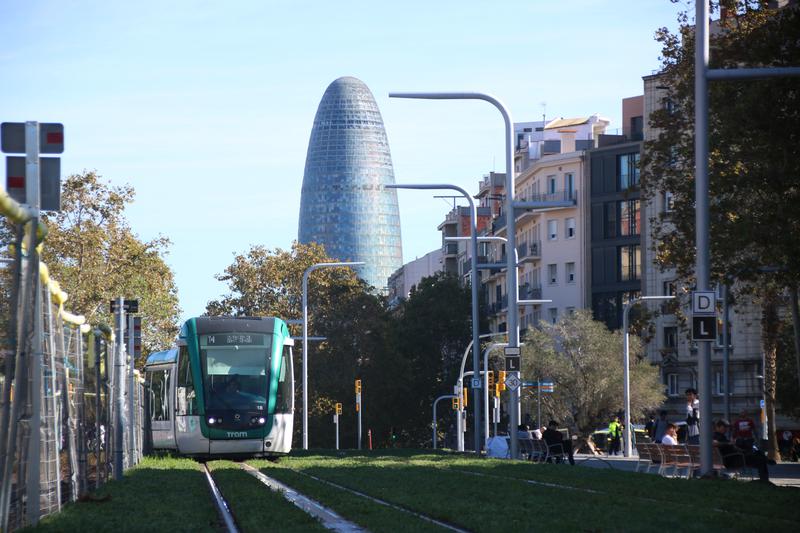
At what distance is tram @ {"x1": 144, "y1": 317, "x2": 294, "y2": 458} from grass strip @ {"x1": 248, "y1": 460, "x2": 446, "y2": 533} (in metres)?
12.4

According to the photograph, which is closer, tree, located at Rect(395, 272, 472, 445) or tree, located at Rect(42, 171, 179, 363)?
tree, located at Rect(42, 171, 179, 363)

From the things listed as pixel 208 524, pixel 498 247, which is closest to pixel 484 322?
pixel 498 247

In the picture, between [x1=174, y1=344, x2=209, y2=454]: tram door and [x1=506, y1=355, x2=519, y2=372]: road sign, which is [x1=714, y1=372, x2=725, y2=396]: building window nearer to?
[x1=506, y1=355, x2=519, y2=372]: road sign

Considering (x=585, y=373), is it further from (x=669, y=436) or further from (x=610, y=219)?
(x=669, y=436)

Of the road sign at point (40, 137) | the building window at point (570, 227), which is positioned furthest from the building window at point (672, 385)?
the road sign at point (40, 137)

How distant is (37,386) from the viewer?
1356 centimetres

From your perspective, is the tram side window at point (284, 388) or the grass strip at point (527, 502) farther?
the tram side window at point (284, 388)

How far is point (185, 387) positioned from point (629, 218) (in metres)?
65.9

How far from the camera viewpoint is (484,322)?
→ 123562mm

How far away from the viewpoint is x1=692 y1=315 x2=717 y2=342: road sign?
78.3ft

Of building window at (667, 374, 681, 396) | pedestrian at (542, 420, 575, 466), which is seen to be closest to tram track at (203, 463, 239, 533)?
pedestrian at (542, 420, 575, 466)

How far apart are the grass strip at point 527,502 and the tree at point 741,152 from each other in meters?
6.97

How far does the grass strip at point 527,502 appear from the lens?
14.3 metres

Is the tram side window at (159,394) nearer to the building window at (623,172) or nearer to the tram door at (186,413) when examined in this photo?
the tram door at (186,413)
